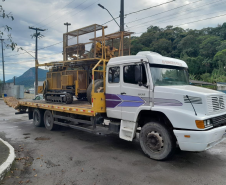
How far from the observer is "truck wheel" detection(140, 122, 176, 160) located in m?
5.07

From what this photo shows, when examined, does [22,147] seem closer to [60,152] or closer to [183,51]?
[60,152]

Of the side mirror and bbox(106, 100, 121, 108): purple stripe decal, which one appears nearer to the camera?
the side mirror

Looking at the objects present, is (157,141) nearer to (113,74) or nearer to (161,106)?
(161,106)

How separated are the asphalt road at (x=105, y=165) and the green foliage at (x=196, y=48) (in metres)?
29.2

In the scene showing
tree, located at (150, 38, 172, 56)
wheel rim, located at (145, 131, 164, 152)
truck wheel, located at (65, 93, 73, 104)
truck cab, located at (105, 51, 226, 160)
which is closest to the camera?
truck cab, located at (105, 51, 226, 160)

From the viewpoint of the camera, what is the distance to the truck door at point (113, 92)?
6.27 m

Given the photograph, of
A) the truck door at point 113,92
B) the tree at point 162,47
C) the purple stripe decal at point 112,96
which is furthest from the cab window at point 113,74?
the tree at point 162,47

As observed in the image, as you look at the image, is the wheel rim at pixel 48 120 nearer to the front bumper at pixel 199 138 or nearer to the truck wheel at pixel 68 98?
the truck wheel at pixel 68 98

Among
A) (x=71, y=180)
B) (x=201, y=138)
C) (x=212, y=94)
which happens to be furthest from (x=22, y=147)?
(x=212, y=94)

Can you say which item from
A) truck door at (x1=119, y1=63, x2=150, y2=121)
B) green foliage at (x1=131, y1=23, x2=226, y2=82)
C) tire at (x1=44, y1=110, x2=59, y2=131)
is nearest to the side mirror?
truck door at (x1=119, y1=63, x2=150, y2=121)

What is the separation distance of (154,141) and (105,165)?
140 centimetres

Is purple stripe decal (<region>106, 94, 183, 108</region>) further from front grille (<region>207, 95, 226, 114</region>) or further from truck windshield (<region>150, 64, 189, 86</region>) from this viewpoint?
front grille (<region>207, 95, 226, 114</region>)

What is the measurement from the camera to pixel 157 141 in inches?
207

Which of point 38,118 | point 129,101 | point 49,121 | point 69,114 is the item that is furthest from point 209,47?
point 129,101
